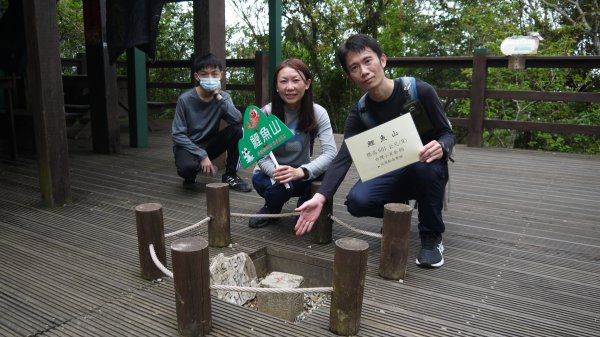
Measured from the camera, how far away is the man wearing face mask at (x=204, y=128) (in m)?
3.49

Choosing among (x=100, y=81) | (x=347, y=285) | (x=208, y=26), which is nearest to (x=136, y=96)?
(x=100, y=81)

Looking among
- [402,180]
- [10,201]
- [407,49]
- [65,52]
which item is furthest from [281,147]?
[65,52]

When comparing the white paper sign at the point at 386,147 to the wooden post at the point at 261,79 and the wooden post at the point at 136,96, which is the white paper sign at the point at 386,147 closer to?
the wooden post at the point at 136,96

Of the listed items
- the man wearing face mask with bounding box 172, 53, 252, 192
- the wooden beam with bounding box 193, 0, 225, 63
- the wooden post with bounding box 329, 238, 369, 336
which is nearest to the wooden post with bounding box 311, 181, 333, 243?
the wooden post with bounding box 329, 238, 369, 336

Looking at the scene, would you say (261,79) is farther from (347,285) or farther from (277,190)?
(347,285)

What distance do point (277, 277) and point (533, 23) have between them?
31.6 ft

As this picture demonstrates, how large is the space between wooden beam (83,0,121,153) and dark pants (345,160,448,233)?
3471 millimetres

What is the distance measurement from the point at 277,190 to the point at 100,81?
3163 millimetres

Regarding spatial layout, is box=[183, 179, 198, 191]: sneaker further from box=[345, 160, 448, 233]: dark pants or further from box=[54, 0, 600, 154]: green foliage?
box=[54, 0, 600, 154]: green foliage

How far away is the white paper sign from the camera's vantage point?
2.08m

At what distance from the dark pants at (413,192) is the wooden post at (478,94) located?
12.2 ft

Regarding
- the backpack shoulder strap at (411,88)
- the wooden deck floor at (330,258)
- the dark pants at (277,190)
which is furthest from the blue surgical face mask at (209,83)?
the backpack shoulder strap at (411,88)

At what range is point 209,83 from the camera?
352cm

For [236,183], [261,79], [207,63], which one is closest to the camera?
[207,63]
